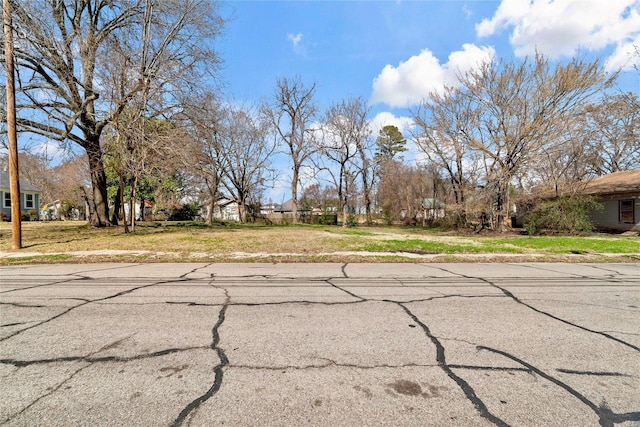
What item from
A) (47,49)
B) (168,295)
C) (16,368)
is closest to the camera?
(16,368)

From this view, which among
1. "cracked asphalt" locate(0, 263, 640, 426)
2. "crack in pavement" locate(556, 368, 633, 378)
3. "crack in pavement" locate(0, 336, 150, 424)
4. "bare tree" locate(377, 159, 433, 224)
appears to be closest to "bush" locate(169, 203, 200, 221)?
"bare tree" locate(377, 159, 433, 224)

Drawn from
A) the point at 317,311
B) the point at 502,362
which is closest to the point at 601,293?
the point at 502,362

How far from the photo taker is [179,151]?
16594 mm

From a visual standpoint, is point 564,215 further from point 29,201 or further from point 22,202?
point 29,201

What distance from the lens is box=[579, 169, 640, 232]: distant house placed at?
67.1ft

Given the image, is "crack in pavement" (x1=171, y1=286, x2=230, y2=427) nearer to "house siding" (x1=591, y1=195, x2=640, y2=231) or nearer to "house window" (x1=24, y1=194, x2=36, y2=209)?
"house siding" (x1=591, y1=195, x2=640, y2=231)

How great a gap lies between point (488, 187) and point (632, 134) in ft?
31.1

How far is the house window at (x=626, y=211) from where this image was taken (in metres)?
21.0

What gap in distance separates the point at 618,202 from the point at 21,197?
2178 inches

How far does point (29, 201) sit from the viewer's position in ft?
124

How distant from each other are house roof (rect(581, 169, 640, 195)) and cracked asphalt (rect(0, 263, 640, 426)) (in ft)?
63.0

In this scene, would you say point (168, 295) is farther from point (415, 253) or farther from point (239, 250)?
point (415, 253)

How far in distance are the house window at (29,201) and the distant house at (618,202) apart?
51717mm

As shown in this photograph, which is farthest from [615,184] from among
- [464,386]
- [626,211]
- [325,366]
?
[325,366]
